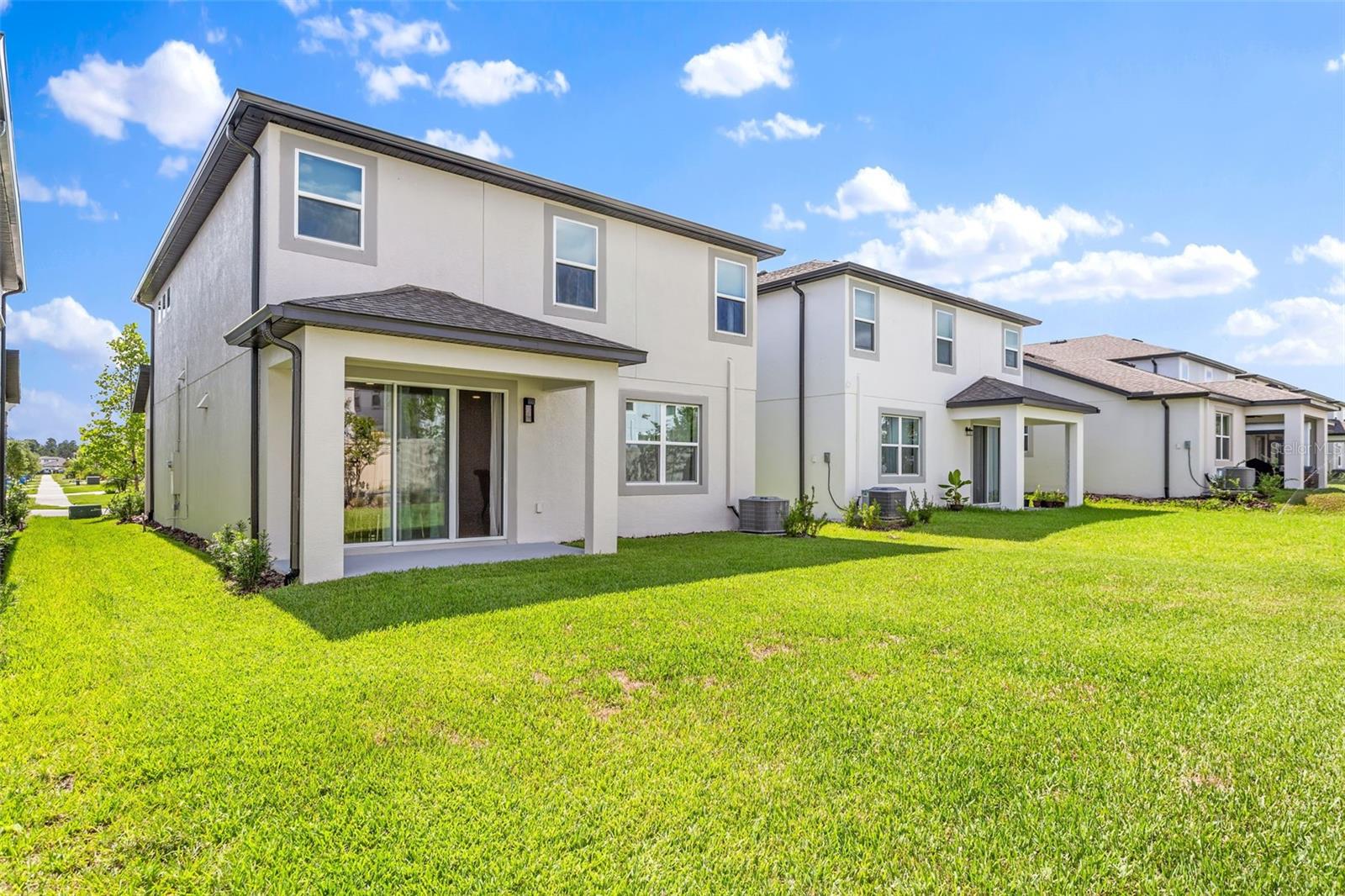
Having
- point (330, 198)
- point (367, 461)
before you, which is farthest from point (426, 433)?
point (330, 198)

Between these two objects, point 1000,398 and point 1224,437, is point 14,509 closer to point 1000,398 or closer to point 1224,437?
point 1000,398

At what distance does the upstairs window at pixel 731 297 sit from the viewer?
13.4 meters

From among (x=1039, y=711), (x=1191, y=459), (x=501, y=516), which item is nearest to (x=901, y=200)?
(x=1191, y=459)

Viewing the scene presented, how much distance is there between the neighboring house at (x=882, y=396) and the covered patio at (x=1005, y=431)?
0.11 feet

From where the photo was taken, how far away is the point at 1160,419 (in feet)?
72.2

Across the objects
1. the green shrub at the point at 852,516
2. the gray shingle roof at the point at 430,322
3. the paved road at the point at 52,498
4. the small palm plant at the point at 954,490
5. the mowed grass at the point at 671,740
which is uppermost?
the gray shingle roof at the point at 430,322

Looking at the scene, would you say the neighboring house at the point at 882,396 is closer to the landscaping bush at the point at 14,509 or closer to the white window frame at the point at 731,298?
the white window frame at the point at 731,298

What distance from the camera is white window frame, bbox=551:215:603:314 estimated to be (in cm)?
1116

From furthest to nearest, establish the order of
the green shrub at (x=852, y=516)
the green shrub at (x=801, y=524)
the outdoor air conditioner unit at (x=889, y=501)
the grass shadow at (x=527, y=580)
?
the outdoor air conditioner unit at (x=889, y=501)
the green shrub at (x=852, y=516)
the green shrub at (x=801, y=524)
the grass shadow at (x=527, y=580)

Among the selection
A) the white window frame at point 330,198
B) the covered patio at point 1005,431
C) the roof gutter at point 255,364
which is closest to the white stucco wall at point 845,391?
the covered patio at point 1005,431

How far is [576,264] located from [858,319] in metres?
7.43

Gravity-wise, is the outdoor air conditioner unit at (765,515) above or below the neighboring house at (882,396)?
below

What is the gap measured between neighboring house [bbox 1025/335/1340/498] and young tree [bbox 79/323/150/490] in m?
28.0

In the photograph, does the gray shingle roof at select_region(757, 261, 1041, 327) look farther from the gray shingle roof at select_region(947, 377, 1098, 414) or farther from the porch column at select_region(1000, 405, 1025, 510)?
the porch column at select_region(1000, 405, 1025, 510)
